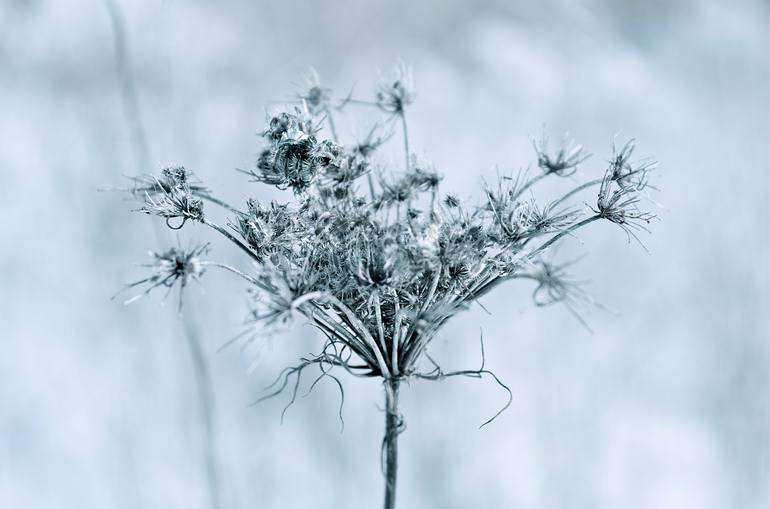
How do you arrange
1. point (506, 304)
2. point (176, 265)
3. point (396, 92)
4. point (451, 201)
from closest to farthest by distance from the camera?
point (176, 265), point (451, 201), point (396, 92), point (506, 304)

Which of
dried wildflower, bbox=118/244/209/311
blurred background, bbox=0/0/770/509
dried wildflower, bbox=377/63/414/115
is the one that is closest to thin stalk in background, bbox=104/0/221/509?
blurred background, bbox=0/0/770/509

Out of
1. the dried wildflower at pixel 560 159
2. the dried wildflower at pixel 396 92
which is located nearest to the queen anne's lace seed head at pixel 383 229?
the dried wildflower at pixel 560 159

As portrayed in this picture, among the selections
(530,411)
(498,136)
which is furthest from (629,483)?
(498,136)

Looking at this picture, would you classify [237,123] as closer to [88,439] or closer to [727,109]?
[88,439]

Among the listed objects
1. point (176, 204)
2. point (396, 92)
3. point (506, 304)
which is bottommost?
point (176, 204)

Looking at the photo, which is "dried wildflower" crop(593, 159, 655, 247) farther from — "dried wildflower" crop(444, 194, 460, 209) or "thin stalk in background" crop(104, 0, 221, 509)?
"thin stalk in background" crop(104, 0, 221, 509)

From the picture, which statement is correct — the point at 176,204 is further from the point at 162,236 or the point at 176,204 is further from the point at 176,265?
Result: the point at 162,236

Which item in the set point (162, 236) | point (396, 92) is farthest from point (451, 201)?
point (162, 236)
